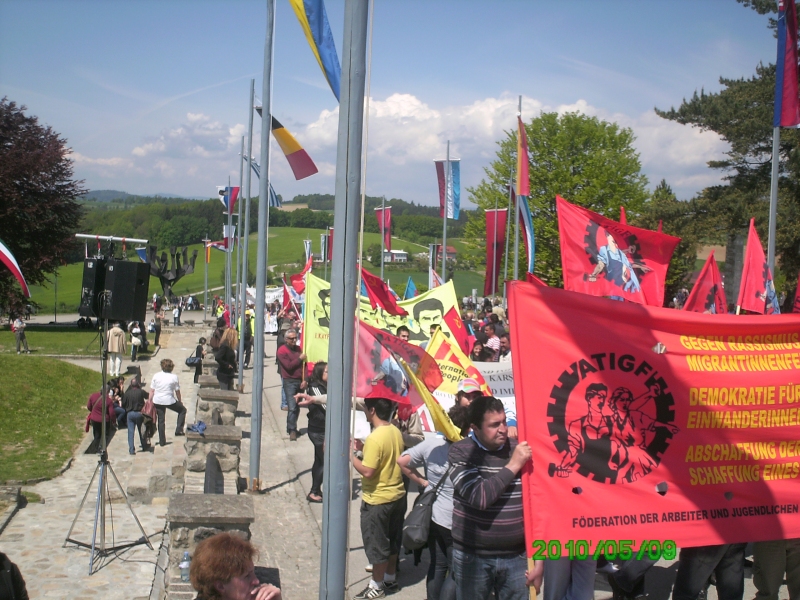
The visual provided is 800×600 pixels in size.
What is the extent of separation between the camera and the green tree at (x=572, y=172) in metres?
44.7

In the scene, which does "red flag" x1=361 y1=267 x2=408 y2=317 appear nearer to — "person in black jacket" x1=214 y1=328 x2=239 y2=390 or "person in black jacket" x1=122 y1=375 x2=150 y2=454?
"person in black jacket" x1=214 y1=328 x2=239 y2=390

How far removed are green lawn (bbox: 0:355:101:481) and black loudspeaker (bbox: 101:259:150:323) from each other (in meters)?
5.06

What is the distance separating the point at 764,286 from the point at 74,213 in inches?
1764

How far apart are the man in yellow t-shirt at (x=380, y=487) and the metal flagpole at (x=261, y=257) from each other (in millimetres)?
3916

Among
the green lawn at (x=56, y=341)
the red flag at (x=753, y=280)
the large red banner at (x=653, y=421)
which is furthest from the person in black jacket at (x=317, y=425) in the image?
the green lawn at (x=56, y=341)

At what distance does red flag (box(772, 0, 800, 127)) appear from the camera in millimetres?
11969

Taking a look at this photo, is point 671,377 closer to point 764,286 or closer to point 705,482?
point 705,482

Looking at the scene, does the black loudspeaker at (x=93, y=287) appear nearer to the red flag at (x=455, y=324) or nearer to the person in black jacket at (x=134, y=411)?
the person in black jacket at (x=134, y=411)

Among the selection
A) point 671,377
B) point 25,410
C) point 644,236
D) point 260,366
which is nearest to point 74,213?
point 25,410

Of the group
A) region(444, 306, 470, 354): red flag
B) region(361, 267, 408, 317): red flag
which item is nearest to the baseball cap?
region(361, 267, 408, 317): red flag

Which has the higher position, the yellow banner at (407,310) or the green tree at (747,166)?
the green tree at (747,166)

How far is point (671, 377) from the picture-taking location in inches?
178

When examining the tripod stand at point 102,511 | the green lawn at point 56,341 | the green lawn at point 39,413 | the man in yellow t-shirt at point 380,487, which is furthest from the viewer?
the green lawn at point 56,341

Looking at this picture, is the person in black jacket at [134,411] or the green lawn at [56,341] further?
the green lawn at [56,341]
